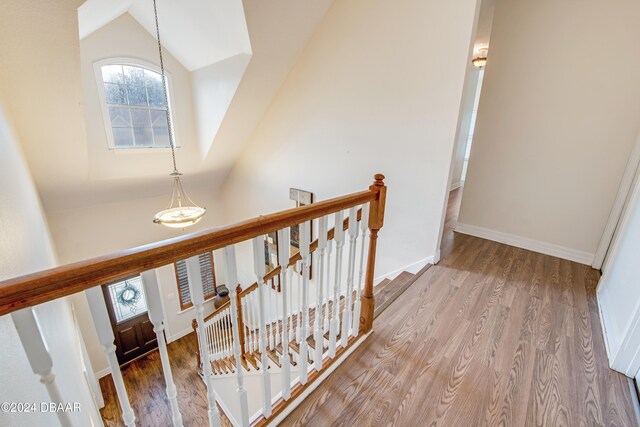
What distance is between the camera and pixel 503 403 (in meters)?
1.46

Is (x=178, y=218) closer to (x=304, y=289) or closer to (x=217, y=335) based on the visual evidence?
(x=217, y=335)

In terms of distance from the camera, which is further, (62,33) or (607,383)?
(62,33)

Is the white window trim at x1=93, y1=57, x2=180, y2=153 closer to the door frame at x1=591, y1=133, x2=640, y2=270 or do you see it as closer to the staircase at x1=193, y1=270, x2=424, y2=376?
the staircase at x1=193, y1=270, x2=424, y2=376

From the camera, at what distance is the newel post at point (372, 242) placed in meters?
1.61

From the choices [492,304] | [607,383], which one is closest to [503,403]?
[607,383]

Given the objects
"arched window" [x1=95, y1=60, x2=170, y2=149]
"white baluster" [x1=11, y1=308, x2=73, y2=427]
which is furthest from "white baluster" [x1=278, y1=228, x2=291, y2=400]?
"arched window" [x1=95, y1=60, x2=170, y2=149]

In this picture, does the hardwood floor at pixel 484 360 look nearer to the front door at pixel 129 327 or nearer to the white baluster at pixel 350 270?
the white baluster at pixel 350 270

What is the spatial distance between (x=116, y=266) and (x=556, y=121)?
3543 mm

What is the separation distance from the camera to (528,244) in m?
3.12

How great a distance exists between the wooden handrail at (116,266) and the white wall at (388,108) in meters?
2.05

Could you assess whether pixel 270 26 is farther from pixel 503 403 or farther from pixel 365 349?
pixel 503 403

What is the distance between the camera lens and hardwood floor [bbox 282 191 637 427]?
1.41m

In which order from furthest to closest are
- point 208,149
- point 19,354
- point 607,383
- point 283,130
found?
point 208,149
point 283,130
point 607,383
point 19,354

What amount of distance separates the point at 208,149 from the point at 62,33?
227 cm
